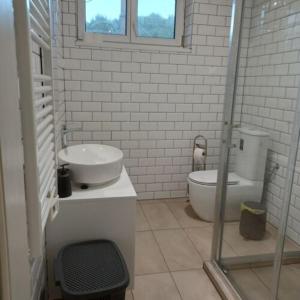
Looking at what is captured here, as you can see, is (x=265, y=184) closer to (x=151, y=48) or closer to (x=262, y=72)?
(x=262, y=72)

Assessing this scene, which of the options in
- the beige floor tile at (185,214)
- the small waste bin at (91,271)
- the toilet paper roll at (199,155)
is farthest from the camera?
the toilet paper roll at (199,155)

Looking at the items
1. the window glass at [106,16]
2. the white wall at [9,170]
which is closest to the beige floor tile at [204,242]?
the white wall at [9,170]

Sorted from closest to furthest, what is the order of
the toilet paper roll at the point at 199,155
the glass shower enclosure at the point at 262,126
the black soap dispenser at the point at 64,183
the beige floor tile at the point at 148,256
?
the black soap dispenser at the point at 64,183, the glass shower enclosure at the point at 262,126, the beige floor tile at the point at 148,256, the toilet paper roll at the point at 199,155

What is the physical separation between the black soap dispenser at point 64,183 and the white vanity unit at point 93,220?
1.3 inches

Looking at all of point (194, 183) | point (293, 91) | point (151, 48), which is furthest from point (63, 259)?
point (151, 48)

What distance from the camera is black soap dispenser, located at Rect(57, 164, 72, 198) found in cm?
173

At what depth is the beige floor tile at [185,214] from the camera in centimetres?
290

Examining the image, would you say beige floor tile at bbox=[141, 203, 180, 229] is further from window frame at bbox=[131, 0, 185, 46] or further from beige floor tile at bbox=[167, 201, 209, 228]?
window frame at bbox=[131, 0, 185, 46]

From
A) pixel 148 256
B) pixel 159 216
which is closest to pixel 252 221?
pixel 148 256

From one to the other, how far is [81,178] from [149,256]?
94 centimetres

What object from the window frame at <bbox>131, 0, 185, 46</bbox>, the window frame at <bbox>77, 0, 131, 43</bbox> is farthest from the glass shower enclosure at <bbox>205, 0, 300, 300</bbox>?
the window frame at <bbox>77, 0, 131, 43</bbox>

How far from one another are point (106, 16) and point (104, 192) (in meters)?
2.04

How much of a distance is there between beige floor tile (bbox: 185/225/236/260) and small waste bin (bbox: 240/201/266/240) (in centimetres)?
18

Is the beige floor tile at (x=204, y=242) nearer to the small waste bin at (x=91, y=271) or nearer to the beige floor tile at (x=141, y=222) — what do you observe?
the beige floor tile at (x=141, y=222)
